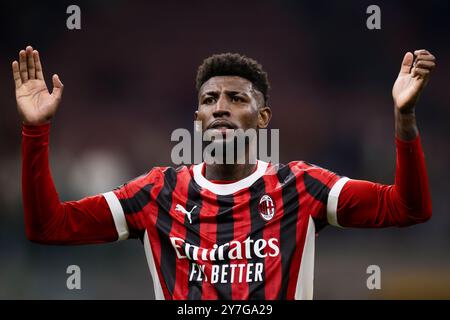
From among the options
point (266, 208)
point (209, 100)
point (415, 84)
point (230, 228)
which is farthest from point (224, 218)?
point (415, 84)

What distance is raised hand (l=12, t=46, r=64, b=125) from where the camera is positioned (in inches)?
114

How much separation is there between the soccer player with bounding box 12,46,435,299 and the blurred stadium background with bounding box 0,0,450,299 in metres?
3.70

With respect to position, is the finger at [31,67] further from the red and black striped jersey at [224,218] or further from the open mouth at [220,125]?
Answer: the open mouth at [220,125]

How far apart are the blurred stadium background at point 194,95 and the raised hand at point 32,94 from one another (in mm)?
4042

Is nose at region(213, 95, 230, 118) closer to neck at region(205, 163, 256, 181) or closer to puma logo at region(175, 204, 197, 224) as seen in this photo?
neck at region(205, 163, 256, 181)

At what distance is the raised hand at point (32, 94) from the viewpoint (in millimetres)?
2891

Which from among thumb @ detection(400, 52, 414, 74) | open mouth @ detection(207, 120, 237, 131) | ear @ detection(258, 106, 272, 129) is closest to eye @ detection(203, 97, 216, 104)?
open mouth @ detection(207, 120, 237, 131)

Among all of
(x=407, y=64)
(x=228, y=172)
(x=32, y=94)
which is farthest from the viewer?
(x=228, y=172)

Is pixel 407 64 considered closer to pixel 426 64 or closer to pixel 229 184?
pixel 426 64

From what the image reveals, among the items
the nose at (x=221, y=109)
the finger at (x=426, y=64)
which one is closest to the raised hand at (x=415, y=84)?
the finger at (x=426, y=64)

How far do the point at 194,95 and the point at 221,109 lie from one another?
4.38 meters

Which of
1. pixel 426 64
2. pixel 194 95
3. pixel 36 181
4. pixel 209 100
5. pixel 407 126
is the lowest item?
pixel 36 181

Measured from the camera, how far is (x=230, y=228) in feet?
10.2
